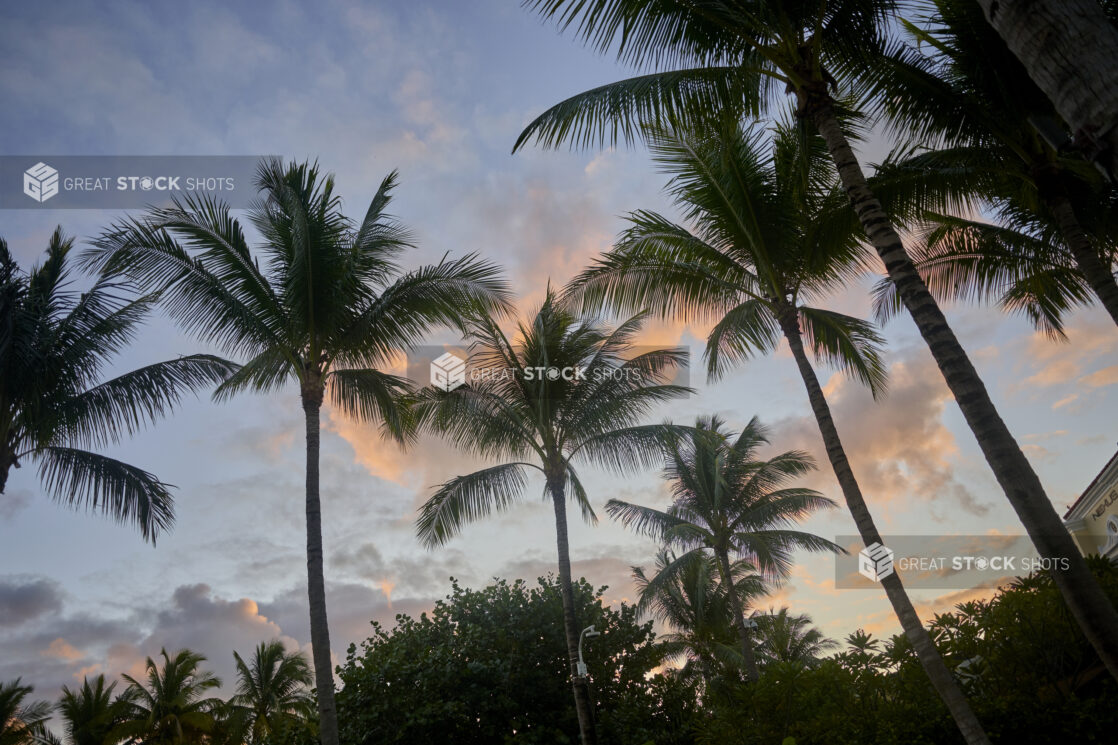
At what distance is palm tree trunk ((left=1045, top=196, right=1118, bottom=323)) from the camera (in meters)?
8.21

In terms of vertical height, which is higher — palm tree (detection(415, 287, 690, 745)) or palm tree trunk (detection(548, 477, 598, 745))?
palm tree (detection(415, 287, 690, 745))

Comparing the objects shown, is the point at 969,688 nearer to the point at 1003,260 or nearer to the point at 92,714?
the point at 1003,260

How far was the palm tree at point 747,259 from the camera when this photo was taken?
31.9 ft

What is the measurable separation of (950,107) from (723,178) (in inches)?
117

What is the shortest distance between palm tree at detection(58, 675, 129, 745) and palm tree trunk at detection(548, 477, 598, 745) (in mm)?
23203

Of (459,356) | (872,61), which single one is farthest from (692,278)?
(459,356)

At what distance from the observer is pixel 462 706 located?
14.0m

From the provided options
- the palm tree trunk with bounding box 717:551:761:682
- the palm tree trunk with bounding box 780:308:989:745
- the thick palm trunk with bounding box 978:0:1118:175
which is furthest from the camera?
the palm tree trunk with bounding box 717:551:761:682

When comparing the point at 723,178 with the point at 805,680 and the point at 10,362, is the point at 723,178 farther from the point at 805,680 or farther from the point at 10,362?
the point at 10,362

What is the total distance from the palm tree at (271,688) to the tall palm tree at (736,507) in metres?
20.9

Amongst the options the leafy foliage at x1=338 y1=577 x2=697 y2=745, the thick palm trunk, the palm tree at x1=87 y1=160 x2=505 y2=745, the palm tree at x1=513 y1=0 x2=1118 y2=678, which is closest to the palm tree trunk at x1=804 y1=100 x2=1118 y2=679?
the palm tree at x1=513 y1=0 x2=1118 y2=678
